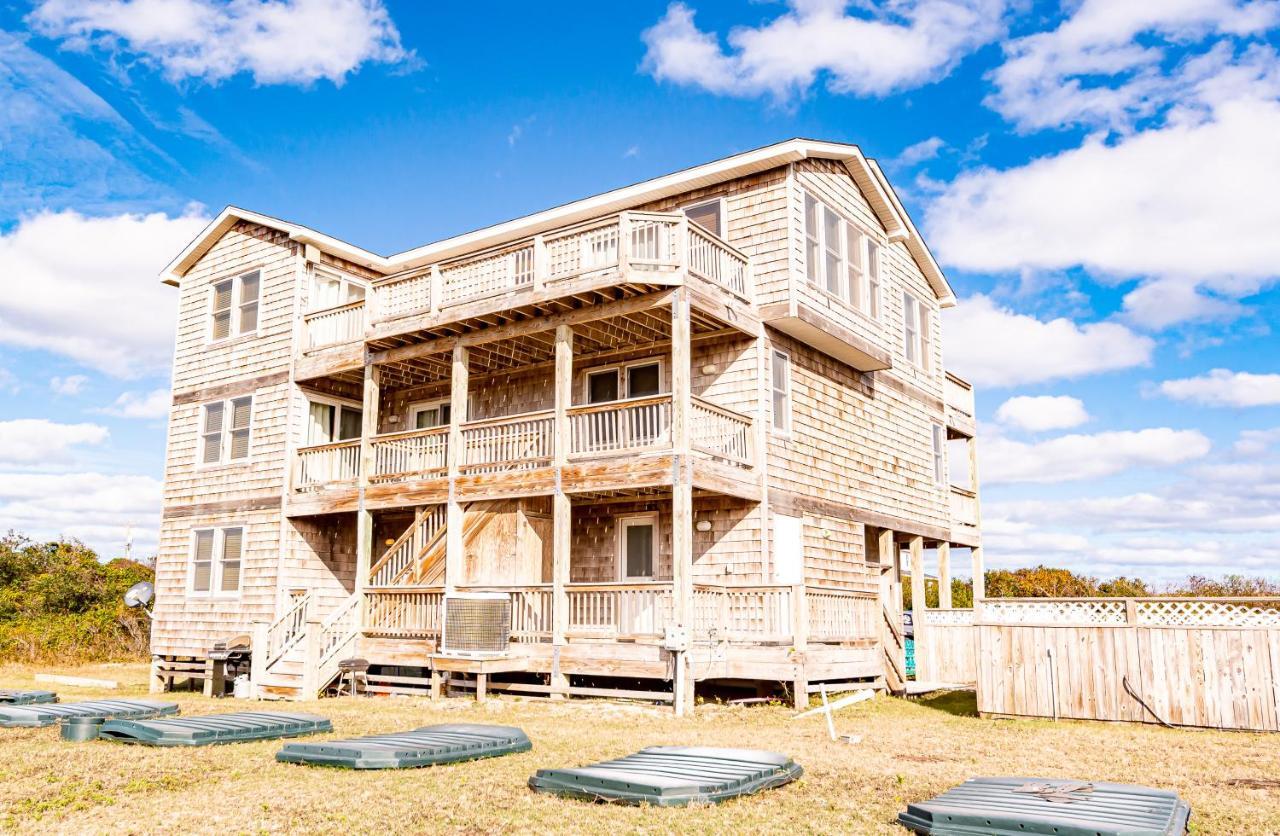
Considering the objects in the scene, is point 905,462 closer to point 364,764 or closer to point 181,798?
point 364,764

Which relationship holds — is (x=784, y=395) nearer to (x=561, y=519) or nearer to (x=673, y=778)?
(x=561, y=519)

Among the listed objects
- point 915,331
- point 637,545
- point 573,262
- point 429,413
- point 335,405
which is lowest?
point 637,545

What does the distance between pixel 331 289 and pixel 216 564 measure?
7.08 metres

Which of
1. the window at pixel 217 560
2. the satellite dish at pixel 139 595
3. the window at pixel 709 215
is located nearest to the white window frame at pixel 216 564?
the window at pixel 217 560

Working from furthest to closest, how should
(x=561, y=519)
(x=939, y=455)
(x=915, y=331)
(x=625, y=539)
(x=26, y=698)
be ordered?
1. (x=939, y=455)
2. (x=915, y=331)
3. (x=625, y=539)
4. (x=561, y=519)
5. (x=26, y=698)

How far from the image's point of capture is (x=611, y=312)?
17.6 meters

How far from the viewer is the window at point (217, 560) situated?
23.6 metres

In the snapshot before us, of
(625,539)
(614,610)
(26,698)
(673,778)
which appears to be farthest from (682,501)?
(26,698)

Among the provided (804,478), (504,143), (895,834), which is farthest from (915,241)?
(895,834)

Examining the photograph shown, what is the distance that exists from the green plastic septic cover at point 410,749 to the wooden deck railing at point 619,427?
7142 mm

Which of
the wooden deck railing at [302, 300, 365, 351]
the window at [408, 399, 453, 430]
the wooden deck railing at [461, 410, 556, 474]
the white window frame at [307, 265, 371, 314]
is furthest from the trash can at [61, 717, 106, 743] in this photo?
the window at [408, 399, 453, 430]

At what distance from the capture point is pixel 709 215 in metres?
20.7

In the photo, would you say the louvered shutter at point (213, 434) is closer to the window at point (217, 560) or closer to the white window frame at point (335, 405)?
the window at point (217, 560)

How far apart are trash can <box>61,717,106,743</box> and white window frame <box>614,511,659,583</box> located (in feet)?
33.4
